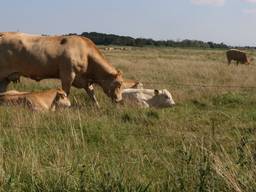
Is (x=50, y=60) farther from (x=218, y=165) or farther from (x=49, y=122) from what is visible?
(x=218, y=165)

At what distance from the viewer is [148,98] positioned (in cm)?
1597

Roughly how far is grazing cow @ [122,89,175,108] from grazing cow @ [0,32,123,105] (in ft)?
1.21

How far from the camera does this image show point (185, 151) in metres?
6.12

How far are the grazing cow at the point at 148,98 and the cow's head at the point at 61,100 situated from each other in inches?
73.3

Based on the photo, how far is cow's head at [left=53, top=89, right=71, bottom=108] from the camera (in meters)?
13.9

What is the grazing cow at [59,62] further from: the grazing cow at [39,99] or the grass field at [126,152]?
the grass field at [126,152]

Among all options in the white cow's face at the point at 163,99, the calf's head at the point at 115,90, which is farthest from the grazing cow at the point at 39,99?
the white cow's face at the point at 163,99

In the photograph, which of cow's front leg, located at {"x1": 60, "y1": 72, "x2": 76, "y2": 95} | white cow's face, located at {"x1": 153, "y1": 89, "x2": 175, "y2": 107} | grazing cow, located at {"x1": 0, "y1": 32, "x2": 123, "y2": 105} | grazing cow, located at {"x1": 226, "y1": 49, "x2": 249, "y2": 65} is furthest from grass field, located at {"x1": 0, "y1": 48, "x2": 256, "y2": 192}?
grazing cow, located at {"x1": 226, "y1": 49, "x2": 249, "y2": 65}

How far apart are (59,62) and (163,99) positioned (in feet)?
9.89

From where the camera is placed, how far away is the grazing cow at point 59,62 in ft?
49.9

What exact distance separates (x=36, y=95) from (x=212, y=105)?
4.66m

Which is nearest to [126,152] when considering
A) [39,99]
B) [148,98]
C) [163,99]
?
[39,99]

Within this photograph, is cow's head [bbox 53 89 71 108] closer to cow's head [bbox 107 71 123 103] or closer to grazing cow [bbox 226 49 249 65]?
cow's head [bbox 107 71 123 103]

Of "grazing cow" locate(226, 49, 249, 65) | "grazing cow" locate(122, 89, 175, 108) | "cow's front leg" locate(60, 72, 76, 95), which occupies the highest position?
"cow's front leg" locate(60, 72, 76, 95)
